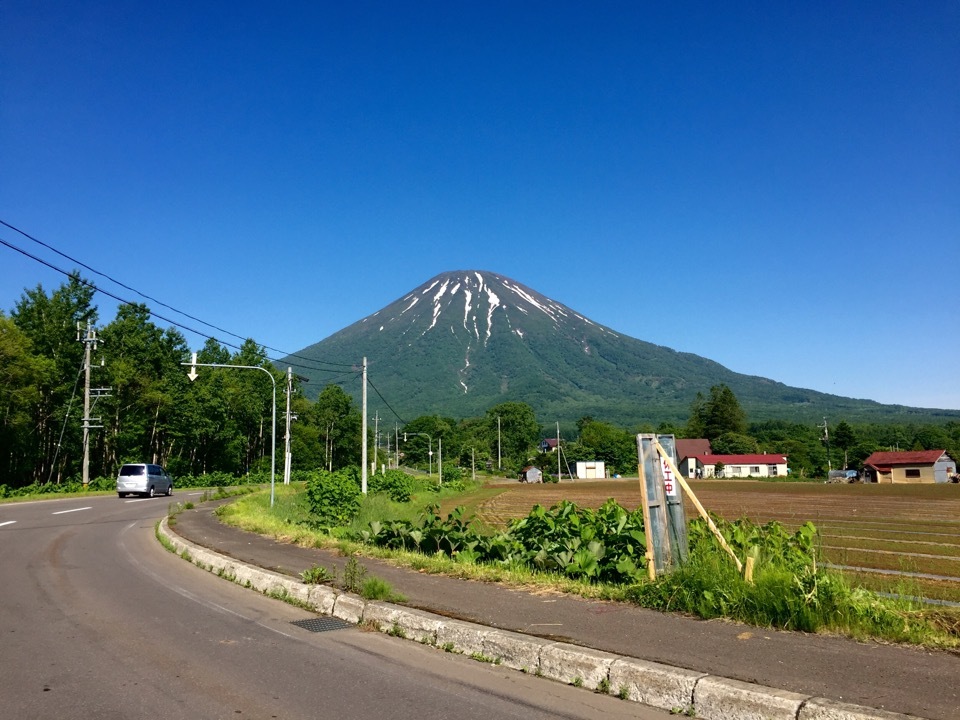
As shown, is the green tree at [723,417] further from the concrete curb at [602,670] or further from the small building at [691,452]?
the concrete curb at [602,670]

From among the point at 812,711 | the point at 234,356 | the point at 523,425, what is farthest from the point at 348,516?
the point at 523,425

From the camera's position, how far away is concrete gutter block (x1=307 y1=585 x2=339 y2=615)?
7611 mm

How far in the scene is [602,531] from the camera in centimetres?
869

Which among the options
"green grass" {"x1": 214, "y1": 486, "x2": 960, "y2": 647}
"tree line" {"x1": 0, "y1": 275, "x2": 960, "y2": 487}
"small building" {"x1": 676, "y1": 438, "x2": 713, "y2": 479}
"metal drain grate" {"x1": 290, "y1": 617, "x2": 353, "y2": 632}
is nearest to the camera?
"green grass" {"x1": 214, "y1": 486, "x2": 960, "y2": 647}

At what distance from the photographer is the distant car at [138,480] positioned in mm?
35250

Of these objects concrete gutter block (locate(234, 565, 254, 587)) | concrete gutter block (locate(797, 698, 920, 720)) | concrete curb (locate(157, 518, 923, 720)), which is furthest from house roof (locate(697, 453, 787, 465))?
concrete gutter block (locate(797, 698, 920, 720))

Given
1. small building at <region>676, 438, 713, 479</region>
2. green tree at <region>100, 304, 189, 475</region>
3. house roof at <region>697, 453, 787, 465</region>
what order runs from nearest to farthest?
green tree at <region>100, 304, 189, 475</region> → house roof at <region>697, 453, 787, 465</region> → small building at <region>676, 438, 713, 479</region>

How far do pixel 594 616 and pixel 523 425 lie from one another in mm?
145699

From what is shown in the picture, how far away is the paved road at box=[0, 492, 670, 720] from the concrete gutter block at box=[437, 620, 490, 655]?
13cm

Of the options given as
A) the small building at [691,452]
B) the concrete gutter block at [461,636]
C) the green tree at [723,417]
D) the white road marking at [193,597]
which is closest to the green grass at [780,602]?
the white road marking at [193,597]

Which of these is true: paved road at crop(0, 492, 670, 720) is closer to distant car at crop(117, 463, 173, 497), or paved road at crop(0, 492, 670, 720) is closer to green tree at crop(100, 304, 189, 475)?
distant car at crop(117, 463, 173, 497)

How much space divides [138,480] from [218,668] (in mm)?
33819

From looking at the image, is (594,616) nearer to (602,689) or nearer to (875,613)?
(602,689)

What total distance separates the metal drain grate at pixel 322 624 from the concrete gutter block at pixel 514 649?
1.94 metres
